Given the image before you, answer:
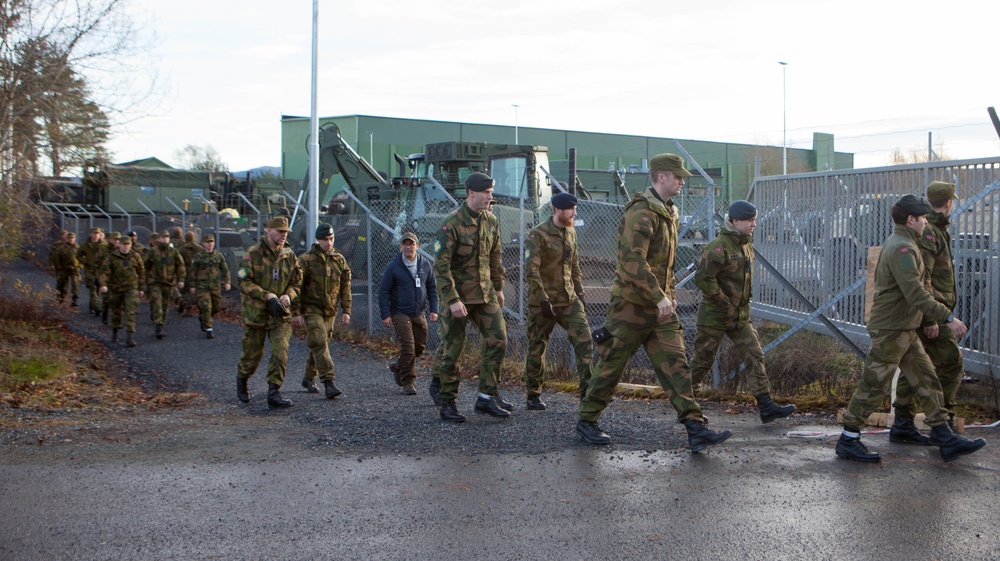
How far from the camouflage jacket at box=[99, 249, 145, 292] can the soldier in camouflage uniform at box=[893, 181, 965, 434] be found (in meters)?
12.0

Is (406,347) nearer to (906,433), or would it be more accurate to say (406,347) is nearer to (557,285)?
(557,285)

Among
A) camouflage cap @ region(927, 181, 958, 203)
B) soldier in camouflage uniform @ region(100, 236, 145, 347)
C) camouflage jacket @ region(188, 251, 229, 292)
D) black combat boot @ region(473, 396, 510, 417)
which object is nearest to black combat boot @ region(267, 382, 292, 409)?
A: black combat boot @ region(473, 396, 510, 417)

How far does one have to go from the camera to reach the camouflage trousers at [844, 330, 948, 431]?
20.0 ft

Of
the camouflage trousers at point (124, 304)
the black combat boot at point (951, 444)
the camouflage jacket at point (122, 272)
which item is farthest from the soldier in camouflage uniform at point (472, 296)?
the camouflage jacket at point (122, 272)

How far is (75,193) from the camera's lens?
31562mm

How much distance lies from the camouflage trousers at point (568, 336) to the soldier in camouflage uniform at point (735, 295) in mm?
1011

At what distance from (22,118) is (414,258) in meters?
7.02

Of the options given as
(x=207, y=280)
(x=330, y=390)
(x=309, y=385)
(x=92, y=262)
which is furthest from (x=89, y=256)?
(x=330, y=390)

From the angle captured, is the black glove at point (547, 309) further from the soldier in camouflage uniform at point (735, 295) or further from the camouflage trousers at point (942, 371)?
the camouflage trousers at point (942, 371)

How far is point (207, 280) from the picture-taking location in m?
15.8

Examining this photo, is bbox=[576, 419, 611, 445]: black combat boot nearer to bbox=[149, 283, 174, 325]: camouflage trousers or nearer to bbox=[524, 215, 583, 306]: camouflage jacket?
bbox=[524, 215, 583, 306]: camouflage jacket

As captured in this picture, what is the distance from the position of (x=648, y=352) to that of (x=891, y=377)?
158cm

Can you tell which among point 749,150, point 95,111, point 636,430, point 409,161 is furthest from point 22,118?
point 749,150

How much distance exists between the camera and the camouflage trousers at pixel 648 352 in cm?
631
